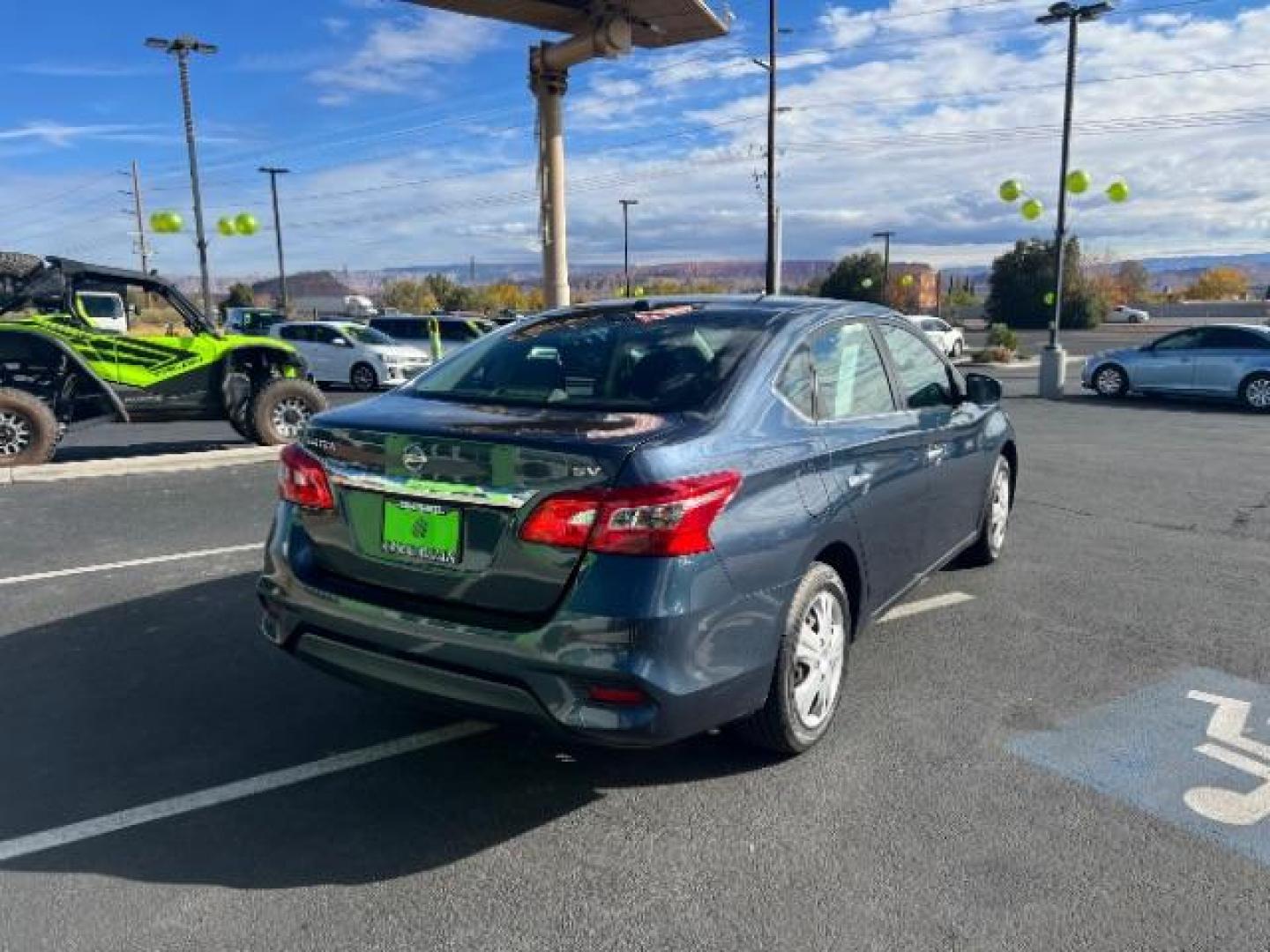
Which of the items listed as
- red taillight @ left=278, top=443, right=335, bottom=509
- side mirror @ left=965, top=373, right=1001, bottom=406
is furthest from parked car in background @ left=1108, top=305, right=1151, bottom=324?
red taillight @ left=278, top=443, right=335, bottom=509

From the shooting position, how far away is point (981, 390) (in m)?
5.02

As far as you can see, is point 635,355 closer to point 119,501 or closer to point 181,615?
point 181,615

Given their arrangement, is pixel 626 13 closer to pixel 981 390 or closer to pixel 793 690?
pixel 981 390

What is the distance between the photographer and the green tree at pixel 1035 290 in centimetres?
5872

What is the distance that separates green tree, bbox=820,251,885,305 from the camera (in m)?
64.1

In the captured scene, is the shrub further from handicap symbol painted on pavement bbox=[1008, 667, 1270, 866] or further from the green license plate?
the green license plate

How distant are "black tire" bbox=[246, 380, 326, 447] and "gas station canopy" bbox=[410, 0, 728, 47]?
17.2m

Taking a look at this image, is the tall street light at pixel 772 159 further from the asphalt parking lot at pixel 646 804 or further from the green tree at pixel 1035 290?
the green tree at pixel 1035 290

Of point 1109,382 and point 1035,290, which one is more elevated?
point 1035,290

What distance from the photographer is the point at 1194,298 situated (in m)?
97.4

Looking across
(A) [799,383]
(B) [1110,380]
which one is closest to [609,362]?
(A) [799,383]

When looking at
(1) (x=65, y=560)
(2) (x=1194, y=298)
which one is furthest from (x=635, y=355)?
(2) (x=1194, y=298)

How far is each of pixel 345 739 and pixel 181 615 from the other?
73.0 inches

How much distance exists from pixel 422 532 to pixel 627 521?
68cm
